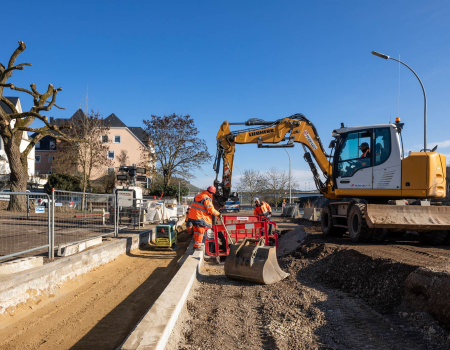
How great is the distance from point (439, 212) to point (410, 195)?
0.75 meters

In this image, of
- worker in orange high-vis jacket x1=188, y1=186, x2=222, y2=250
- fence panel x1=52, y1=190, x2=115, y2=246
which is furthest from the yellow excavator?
fence panel x1=52, y1=190, x2=115, y2=246

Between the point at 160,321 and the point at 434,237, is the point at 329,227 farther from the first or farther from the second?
the point at 160,321

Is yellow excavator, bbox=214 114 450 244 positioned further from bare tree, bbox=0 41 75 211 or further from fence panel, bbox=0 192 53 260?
bare tree, bbox=0 41 75 211

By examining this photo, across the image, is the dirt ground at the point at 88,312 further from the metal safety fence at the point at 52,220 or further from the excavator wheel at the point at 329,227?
the excavator wheel at the point at 329,227

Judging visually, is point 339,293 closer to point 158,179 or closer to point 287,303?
point 287,303

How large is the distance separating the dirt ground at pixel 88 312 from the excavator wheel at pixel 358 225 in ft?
15.9

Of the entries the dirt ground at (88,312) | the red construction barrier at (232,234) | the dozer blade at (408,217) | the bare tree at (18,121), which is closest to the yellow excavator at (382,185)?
the dozer blade at (408,217)

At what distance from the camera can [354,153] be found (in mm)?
10133

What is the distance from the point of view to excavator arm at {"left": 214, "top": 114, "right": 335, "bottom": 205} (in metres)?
12.2

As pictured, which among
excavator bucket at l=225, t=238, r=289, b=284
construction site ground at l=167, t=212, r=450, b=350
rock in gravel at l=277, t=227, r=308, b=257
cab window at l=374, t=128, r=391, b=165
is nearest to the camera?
construction site ground at l=167, t=212, r=450, b=350

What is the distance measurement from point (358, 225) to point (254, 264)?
4195 mm

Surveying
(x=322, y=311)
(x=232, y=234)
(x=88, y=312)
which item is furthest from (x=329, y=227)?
(x=88, y=312)

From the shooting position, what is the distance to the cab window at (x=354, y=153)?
32.0 feet

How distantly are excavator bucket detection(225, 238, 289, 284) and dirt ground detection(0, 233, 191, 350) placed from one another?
1469mm
